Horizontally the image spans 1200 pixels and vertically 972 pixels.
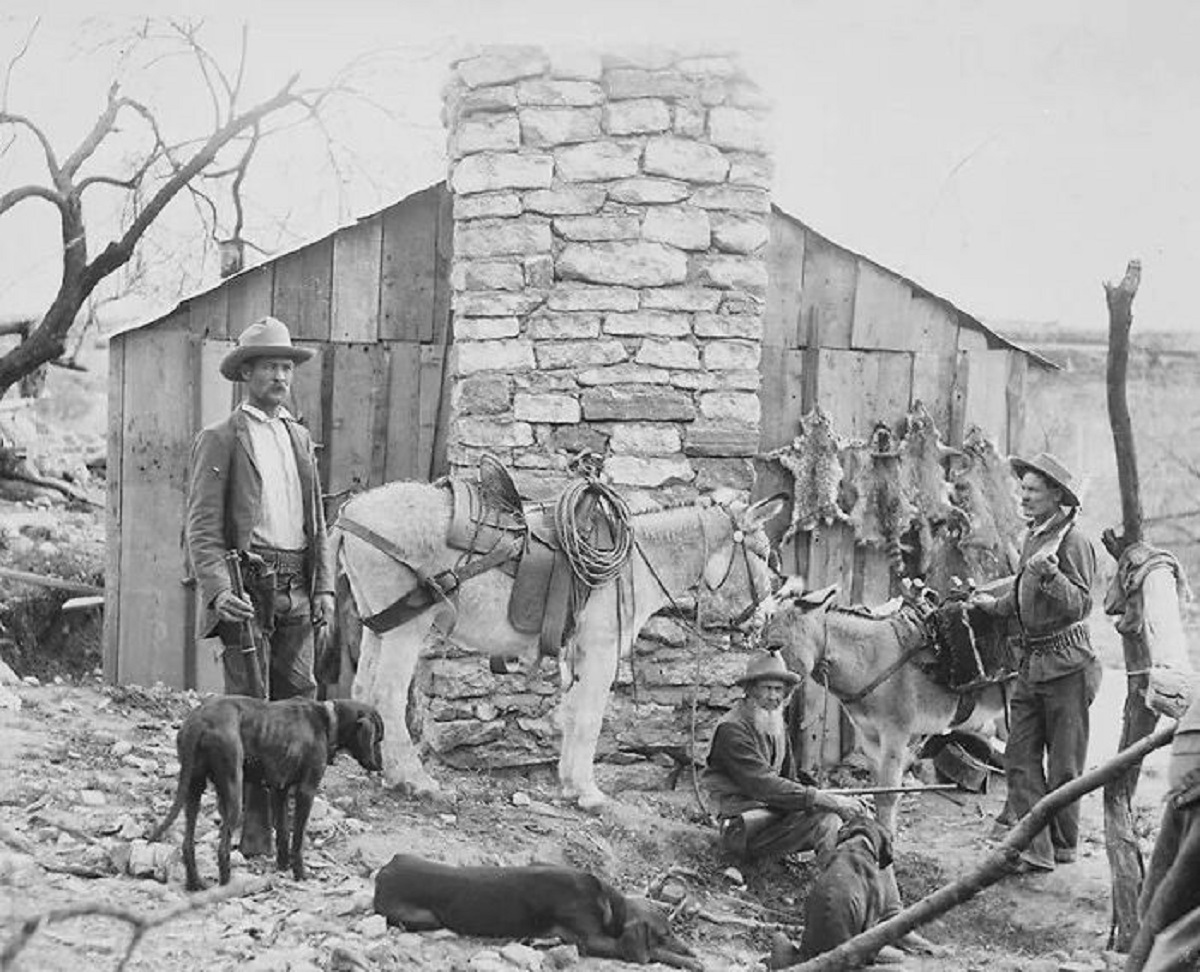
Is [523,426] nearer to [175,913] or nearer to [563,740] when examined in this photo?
[563,740]

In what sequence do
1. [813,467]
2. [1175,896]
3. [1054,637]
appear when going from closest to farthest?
[1175,896] → [1054,637] → [813,467]

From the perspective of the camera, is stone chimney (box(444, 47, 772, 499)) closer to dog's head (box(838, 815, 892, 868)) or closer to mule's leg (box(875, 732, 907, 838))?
mule's leg (box(875, 732, 907, 838))

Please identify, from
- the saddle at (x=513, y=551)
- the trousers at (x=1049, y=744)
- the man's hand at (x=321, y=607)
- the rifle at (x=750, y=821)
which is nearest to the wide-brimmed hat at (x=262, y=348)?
the man's hand at (x=321, y=607)

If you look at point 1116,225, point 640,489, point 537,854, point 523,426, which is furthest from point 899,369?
point 1116,225

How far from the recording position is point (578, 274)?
828 cm

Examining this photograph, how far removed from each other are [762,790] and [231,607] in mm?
3031

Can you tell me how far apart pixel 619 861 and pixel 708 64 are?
14.8 feet

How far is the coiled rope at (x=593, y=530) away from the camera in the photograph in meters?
7.55

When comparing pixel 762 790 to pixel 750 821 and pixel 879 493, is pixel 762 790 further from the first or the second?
pixel 879 493

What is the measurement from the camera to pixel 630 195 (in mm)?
8289

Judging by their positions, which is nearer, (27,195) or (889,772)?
(889,772)

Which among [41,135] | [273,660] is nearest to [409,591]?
[273,660]

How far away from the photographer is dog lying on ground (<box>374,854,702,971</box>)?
5.27 m

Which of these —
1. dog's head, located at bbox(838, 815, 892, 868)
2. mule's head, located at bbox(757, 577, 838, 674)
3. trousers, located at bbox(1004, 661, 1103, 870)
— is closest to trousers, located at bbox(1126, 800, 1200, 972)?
dog's head, located at bbox(838, 815, 892, 868)
